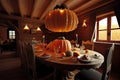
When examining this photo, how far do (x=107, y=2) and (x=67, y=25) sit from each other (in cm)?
203

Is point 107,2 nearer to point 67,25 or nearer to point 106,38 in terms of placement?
point 106,38

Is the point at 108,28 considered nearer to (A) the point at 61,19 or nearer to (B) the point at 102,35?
(B) the point at 102,35

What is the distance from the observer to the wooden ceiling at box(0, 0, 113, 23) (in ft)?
10.3

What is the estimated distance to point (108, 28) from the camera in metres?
3.38

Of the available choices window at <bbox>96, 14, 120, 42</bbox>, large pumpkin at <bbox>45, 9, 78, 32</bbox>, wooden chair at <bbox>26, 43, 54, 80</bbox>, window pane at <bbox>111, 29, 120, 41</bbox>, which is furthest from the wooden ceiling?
wooden chair at <bbox>26, 43, 54, 80</bbox>

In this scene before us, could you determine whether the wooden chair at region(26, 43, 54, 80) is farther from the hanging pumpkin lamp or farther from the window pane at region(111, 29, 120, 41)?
the window pane at region(111, 29, 120, 41)

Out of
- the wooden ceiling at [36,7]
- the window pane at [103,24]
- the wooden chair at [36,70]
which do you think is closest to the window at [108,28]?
the window pane at [103,24]

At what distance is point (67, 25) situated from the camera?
184 centimetres

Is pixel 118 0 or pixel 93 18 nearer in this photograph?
pixel 118 0

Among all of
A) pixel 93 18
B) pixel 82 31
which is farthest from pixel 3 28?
pixel 93 18

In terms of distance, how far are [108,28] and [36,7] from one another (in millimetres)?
2768

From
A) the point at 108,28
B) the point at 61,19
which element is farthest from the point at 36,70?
the point at 108,28

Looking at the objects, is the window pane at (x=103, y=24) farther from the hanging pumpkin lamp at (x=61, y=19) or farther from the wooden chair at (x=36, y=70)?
the wooden chair at (x=36, y=70)

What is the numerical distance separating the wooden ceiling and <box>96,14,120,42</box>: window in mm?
537
